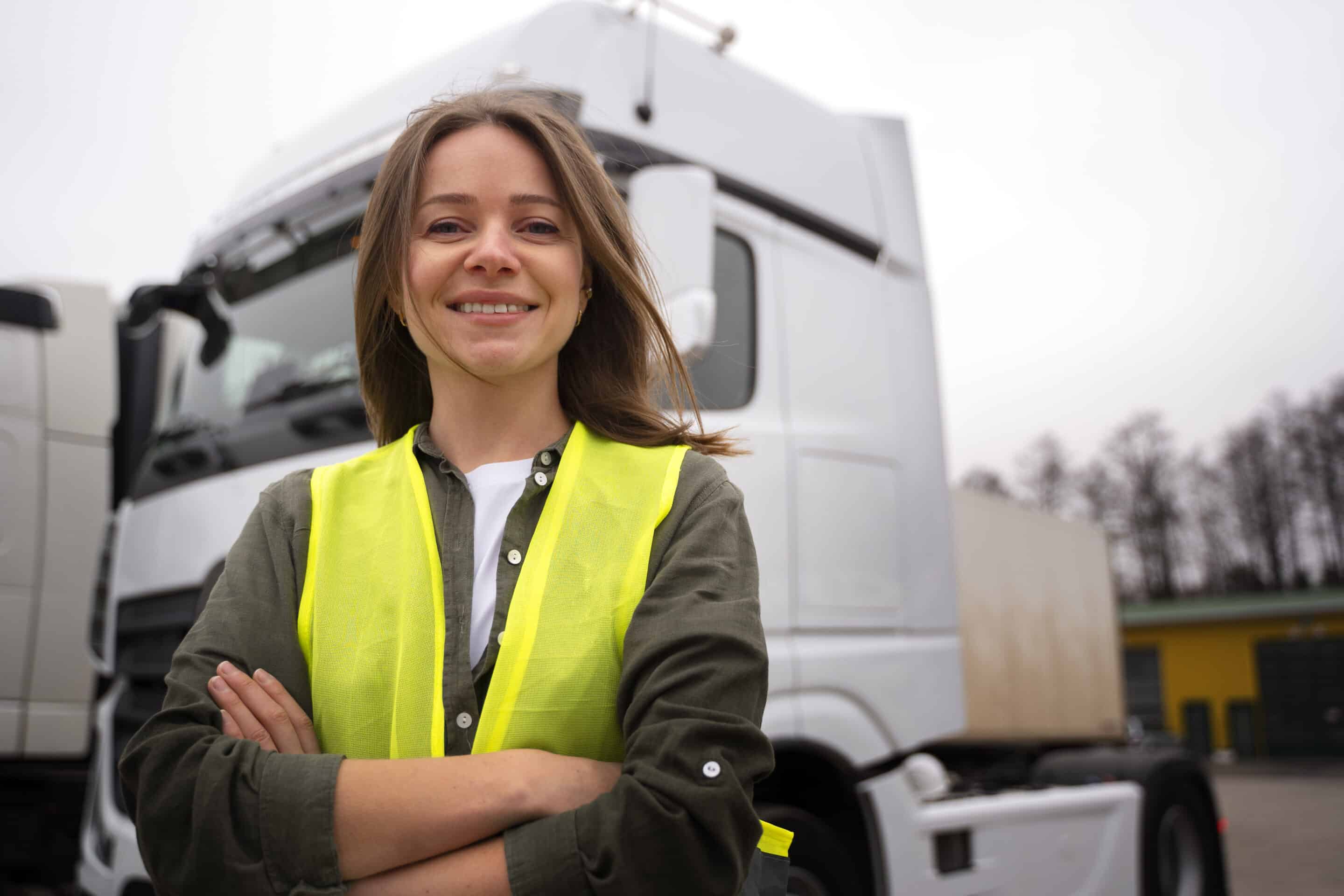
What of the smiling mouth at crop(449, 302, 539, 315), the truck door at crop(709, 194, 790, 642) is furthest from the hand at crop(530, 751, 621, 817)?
the truck door at crop(709, 194, 790, 642)

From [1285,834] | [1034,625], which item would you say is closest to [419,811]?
[1034,625]

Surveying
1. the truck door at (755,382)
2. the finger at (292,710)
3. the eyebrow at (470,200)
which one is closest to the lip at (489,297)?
the eyebrow at (470,200)

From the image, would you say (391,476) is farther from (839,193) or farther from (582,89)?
(839,193)

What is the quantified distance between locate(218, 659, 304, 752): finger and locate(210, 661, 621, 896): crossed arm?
110 millimetres

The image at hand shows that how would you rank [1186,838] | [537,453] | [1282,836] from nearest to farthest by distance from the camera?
[537,453] < [1186,838] < [1282,836]

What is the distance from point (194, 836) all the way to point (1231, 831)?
11835 millimetres

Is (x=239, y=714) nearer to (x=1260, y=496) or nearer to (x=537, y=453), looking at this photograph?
(x=537, y=453)

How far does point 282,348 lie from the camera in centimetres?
305

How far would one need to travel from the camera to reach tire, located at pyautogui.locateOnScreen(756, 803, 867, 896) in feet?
9.29

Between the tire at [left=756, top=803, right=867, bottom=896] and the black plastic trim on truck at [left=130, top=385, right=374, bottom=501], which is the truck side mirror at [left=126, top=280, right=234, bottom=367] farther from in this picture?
the tire at [left=756, top=803, right=867, bottom=896]

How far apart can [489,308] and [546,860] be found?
0.64 metres

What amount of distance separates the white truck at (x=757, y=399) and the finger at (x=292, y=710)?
1300mm

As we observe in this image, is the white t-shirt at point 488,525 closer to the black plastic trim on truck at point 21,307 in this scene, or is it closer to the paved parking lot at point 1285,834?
the black plastic trim on truck at point 21,307

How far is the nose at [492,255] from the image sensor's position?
1377 millimetres
